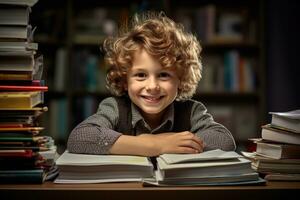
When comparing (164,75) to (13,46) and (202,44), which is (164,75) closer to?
(13,46)

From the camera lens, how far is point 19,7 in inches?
41.6

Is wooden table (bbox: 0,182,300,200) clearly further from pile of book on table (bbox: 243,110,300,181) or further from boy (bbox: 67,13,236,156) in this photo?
boy (bbox: 67,13,236,156)

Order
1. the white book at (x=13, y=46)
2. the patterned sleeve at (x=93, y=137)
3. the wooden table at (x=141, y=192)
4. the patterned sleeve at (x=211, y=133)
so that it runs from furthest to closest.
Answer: the patterned sleeve at (x=211, y=133), the patterned sleeve at (x=93, y=137), the white book at (x=13, y=46), the wooden table at (x=141, y=192)

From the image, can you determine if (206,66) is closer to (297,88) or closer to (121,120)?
(297,88)

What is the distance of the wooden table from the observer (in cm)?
92

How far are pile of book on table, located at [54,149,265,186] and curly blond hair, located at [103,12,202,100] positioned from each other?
1.67 ft

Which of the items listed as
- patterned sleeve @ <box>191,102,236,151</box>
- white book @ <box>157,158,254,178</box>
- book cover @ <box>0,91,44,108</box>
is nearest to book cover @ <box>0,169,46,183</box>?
book cover @ <box>0,91,44,108</box>

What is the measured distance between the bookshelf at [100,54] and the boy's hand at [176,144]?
2.31m

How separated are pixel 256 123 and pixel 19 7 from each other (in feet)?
9.05

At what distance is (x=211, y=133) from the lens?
1.34 metres

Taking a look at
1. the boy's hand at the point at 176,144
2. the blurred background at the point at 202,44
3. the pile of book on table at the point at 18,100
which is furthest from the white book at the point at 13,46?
the blurred background at the point at 202,44

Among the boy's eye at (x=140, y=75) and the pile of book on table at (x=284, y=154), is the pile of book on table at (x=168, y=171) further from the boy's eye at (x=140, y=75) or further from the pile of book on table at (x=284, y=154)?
the boy's eye at (x=140, y=75)

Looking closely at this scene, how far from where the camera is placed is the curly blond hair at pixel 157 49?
4.89ft

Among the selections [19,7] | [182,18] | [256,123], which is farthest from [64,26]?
[19,7]
